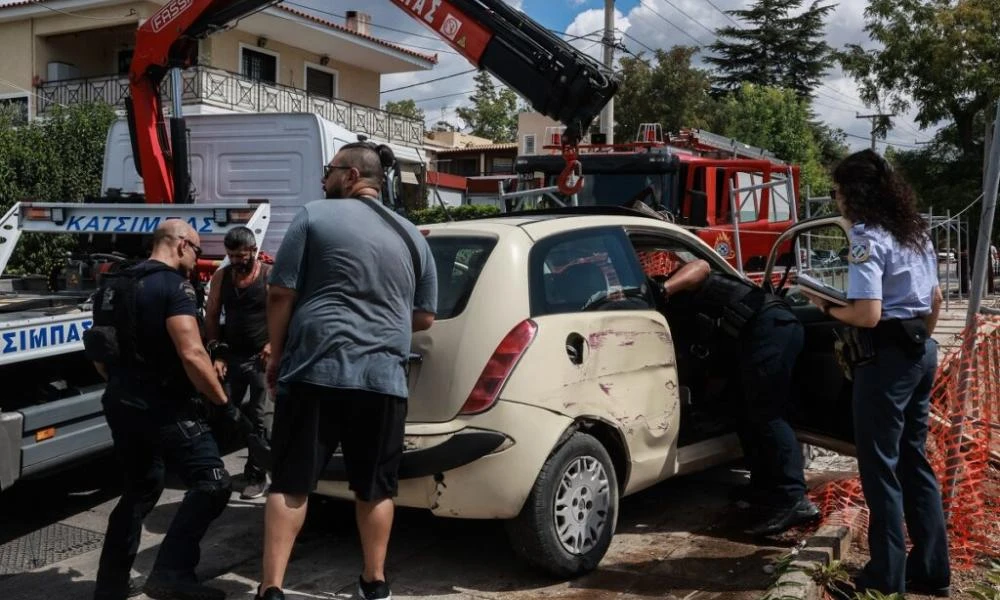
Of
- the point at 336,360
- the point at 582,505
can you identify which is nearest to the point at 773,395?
the point at 582,505

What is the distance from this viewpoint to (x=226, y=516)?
230 inches

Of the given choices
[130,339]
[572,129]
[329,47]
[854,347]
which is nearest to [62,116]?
[329,47]

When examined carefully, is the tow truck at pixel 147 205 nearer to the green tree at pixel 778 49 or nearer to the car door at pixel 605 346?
the car door at pixel 605 346

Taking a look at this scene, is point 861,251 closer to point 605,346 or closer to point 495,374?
point 605,346

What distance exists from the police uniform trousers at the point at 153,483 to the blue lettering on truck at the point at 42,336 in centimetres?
99

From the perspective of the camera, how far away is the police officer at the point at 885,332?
13.0 ft

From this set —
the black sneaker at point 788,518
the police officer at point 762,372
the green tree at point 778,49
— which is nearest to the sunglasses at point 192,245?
the police officer at point 762,372

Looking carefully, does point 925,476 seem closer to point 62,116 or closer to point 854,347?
point 854,347

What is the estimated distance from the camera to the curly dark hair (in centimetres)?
401

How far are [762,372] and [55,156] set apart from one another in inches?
623

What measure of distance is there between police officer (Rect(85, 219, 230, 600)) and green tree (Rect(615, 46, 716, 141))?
34.8 meters

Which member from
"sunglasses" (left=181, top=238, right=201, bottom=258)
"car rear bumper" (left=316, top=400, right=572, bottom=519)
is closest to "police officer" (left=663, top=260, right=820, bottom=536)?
"car rear bumper" (left=316, top=400, right=572, bottom=519)

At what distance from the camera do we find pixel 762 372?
5.11 meters

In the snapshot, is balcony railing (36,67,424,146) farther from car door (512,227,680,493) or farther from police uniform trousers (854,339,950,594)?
police uniform trousers (854,339,950,594)
